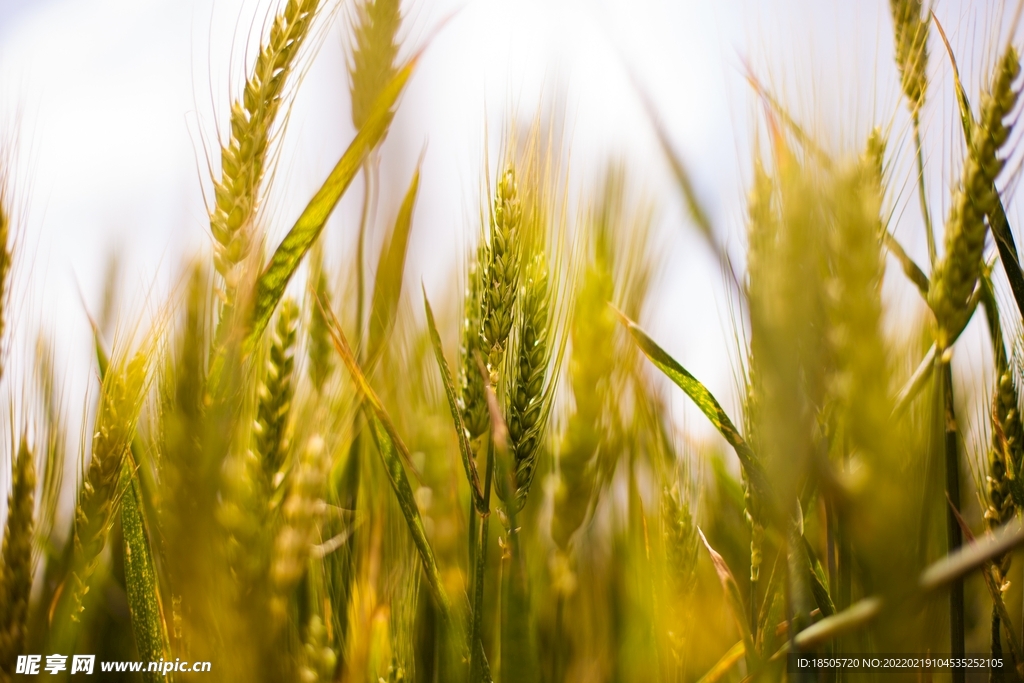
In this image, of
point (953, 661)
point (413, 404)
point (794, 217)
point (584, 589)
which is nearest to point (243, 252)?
point (413, 404)

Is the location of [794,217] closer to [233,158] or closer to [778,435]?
[778,435]

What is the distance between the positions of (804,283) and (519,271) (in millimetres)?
257

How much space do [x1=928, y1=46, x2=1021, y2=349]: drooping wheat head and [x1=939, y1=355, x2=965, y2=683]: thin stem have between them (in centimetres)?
5

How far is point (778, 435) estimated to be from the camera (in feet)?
1.11

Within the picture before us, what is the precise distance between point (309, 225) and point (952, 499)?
2.14 ft

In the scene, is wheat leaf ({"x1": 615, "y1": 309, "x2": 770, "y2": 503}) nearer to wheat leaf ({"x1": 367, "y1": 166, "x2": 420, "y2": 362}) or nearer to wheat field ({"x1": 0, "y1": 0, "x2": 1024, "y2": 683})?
wheat field ({"x1": 0, "y1": 0, "x2": 1024, "y2": 683})

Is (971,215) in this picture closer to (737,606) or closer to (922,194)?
(922,194)

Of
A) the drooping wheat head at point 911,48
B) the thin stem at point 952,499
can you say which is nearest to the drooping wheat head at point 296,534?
the thin stem at point 952,499

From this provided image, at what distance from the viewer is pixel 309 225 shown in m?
0.48

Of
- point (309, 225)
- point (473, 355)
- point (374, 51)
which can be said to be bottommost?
point (473, 355)

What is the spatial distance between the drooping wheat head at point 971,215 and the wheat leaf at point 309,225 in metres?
0.56

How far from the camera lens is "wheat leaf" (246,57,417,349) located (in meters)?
0.44

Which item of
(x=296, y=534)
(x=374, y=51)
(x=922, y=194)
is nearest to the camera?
(x=296, y=534)

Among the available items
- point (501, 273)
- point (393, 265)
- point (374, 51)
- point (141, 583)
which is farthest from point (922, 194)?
point (141, 583)
